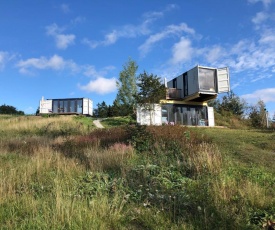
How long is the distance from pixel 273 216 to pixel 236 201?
726 mm

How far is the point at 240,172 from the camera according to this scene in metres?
7.38

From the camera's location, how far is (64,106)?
53062 mm

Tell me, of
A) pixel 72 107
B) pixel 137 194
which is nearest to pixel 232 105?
pixel 72 107

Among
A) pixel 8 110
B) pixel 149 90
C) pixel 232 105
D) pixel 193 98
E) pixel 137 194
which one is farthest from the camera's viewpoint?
pixel 8 110

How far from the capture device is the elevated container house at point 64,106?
5250 cm

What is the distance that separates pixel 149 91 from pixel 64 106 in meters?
28.0

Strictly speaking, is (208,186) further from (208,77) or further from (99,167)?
(208,77)

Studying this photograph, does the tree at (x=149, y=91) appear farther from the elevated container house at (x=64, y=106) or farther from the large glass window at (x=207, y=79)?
the elevated container house at (x=64, y=106)

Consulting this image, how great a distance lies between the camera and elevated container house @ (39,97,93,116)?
52.5m

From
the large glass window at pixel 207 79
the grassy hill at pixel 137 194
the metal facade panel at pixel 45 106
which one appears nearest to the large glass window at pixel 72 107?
the metal facade panel at pixel 45 106

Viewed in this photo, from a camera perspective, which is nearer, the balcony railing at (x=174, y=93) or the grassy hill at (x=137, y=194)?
the grassy hill at (x=137, y=194)

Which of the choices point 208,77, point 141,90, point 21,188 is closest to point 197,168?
point 21,188

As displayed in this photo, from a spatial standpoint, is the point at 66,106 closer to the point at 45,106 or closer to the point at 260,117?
the point at 45,106

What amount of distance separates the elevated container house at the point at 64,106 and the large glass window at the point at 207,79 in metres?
25.7
